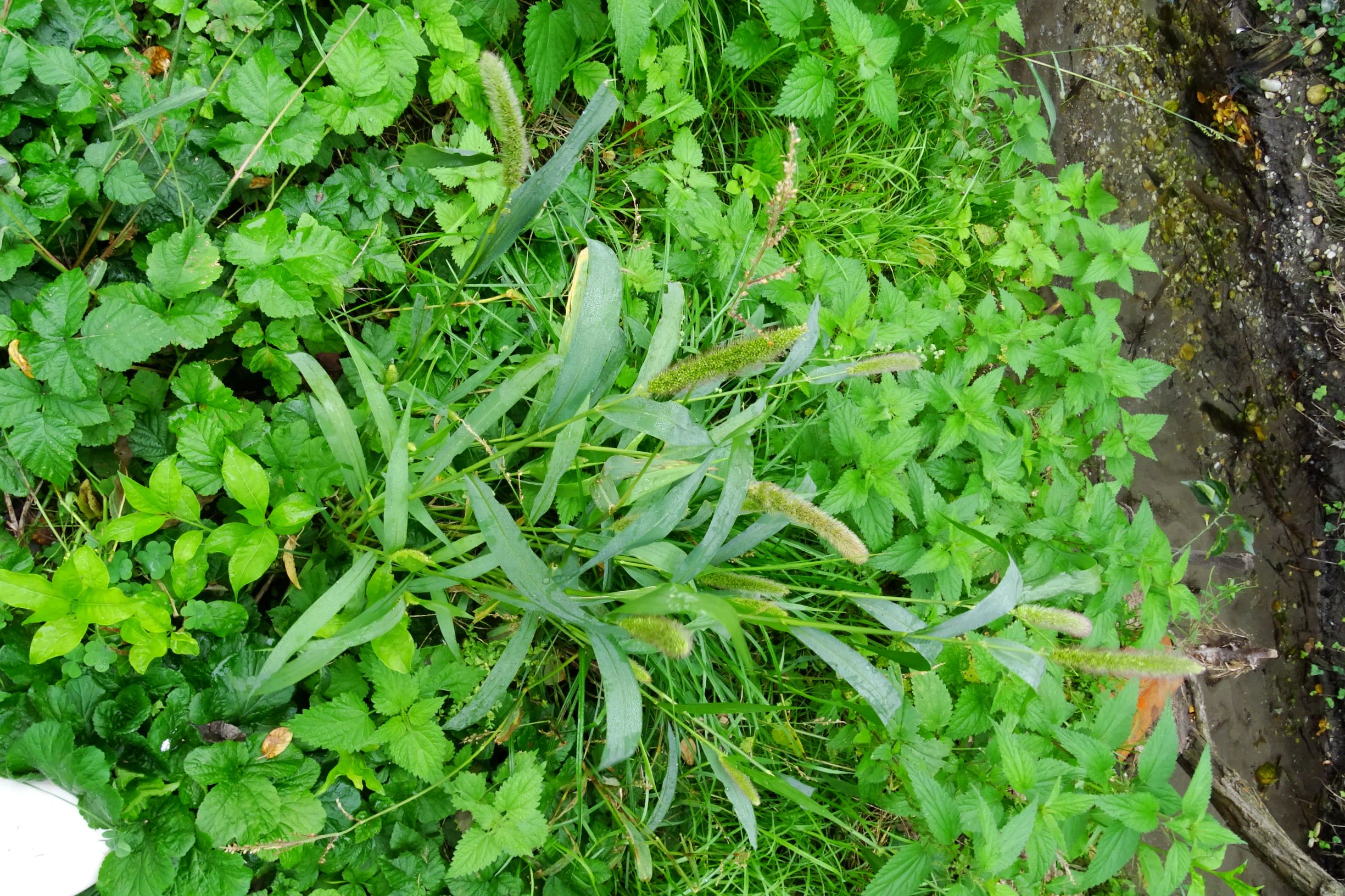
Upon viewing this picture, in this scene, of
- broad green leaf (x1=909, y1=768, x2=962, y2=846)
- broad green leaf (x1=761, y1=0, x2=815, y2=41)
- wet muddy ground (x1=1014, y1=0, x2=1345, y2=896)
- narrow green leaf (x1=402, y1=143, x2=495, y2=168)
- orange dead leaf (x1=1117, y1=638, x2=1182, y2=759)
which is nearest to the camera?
narrow green leaf (x1=402, y1=143, x2=495, y2=168)

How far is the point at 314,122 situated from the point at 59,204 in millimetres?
437

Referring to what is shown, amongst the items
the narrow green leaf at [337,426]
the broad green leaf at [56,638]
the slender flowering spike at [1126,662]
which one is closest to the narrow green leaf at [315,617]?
the narrow green leaf at [337,426]

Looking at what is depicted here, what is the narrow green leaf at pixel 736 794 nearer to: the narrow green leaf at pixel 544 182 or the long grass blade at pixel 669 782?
the long grass blade at pixel 669 782

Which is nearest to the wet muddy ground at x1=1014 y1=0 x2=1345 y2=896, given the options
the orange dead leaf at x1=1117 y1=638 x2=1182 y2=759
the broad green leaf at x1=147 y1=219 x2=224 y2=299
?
the orange dead leaf at x1=1117 y1=638 x2=1182 y2=759

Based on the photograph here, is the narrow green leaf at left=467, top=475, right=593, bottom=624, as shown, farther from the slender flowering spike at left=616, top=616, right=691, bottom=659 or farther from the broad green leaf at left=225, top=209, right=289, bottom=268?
the broad green leaf at left=225, top=209, right=289, bottom=268

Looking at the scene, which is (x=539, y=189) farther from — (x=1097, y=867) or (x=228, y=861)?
(x=1097, y=867)

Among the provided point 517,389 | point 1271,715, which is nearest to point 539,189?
point 517,389

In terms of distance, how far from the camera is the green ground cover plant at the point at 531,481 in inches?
49.5

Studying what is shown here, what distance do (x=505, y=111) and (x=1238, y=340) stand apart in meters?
3.17

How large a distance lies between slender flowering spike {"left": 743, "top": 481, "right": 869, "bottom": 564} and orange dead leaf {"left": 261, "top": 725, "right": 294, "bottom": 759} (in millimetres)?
859

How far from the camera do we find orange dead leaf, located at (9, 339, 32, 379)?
1262mm

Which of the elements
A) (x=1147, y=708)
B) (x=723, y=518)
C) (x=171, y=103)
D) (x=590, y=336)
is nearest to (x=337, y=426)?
(x=590, y=336)

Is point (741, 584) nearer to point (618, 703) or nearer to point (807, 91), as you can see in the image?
point (618, 703)

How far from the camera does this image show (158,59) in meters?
1.49
